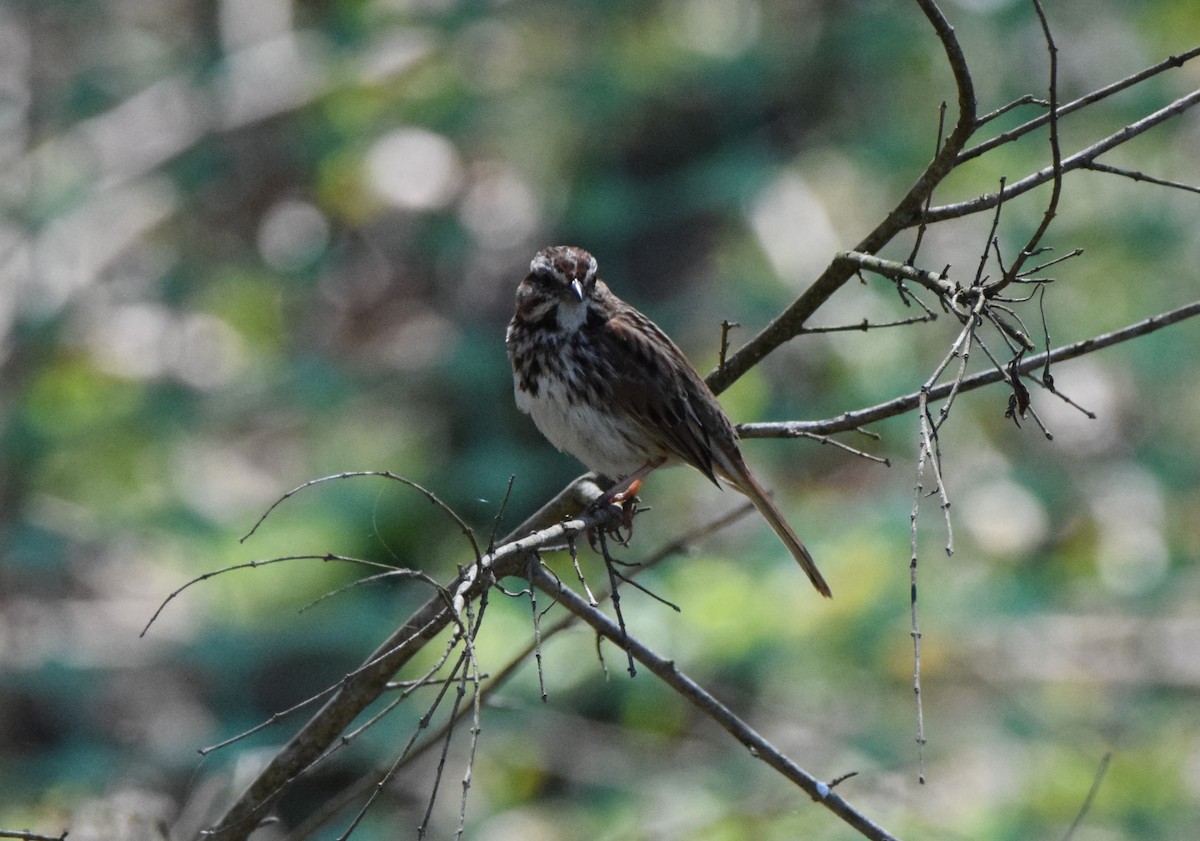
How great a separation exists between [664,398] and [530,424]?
467cm

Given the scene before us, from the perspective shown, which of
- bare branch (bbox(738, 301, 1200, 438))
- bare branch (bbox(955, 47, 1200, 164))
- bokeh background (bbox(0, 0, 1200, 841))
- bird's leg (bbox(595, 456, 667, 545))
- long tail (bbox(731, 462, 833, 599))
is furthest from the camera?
bokeh background (bbox(0, 0, 1200, 841))

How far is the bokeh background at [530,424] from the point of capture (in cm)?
708

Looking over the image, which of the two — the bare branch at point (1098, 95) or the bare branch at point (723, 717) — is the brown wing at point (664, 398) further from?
the bare branch at point (1098, 95)

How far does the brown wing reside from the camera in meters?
4.40

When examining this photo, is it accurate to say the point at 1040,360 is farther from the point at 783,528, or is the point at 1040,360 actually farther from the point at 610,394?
the point at 610,394

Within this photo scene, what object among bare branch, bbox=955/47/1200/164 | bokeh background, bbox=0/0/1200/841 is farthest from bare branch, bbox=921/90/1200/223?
bokeh background, bbox=0/0/1200/841

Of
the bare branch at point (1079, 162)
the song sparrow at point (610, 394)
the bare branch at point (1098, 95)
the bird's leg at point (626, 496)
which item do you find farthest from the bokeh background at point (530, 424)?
the bare branch at point (1098, 95)

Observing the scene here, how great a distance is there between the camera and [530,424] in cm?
908

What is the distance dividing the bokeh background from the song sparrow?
1.81m

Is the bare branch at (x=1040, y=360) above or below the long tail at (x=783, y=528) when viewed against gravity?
above

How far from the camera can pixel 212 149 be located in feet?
33.9

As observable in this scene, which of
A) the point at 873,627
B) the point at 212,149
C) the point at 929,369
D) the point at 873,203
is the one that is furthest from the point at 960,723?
the point at 212,149

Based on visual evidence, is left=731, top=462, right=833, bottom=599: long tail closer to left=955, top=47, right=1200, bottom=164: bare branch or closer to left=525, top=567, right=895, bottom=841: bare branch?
left=525, top=567, right=895, bottom=841: bare branch

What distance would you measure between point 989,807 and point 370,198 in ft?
20.9
